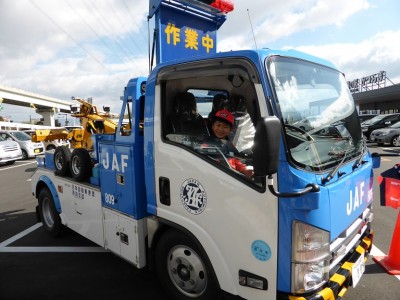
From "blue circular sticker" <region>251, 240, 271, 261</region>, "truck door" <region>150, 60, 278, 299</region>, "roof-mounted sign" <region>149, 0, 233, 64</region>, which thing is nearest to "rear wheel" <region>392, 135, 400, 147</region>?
"roof-mounted sign" <region>149, 0, 233, 64</region>

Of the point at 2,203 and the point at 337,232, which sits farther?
the point at 2,203

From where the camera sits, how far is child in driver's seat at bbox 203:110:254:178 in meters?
2.32

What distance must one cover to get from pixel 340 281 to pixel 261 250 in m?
0.65

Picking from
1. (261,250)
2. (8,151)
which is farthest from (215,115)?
(8,151)

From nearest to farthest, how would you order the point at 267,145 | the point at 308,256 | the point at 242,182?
the point at 267,145 < the point at 308,256 < the point at 242,182

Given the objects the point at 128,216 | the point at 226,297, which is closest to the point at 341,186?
the point at 226,297

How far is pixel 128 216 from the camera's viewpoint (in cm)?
310

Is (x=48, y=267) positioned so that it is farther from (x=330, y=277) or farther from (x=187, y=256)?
(x=330, y=277)

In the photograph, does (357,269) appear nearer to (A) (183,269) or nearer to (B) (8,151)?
(A) (183,269)

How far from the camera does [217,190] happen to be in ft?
7.51

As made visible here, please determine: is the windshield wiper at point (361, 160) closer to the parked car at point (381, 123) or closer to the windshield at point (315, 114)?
the windshield at point (315, 114)

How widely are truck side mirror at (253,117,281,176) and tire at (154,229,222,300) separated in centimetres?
102

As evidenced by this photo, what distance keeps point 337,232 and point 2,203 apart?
24.9 ft

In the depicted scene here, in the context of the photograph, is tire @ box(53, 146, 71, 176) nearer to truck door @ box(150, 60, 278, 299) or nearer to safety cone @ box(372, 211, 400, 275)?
truck door @ box(150, 60, 278, 299)
